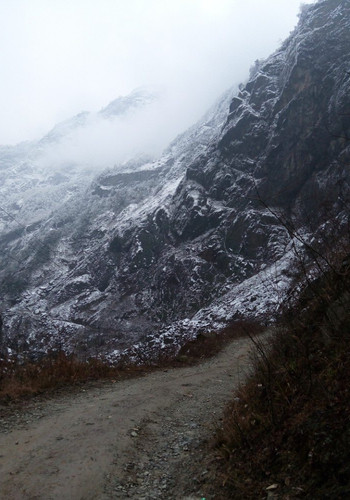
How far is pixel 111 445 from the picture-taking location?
5180 millimetres

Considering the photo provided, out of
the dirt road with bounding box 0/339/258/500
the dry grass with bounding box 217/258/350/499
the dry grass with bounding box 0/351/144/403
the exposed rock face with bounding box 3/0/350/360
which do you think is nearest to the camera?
the dry grass with bounding box 217/258/350/499

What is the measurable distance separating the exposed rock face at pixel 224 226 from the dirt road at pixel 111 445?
1288 inches

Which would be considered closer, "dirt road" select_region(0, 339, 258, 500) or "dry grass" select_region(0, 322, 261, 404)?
"dirt road" select_region(0, 339, 258, 500)

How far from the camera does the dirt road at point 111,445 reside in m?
4.10

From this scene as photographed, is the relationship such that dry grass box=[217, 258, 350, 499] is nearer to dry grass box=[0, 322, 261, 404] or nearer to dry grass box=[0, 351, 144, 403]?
dry grass box=[0, 322, 261, 404]

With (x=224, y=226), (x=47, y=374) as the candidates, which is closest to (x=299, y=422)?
(x=47, y=374)

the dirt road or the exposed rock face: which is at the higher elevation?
the exposed rock face

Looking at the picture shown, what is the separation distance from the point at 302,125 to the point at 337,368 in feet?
253

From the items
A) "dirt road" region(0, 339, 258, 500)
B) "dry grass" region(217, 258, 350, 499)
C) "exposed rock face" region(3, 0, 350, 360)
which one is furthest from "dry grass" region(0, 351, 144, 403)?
"exposed rock face" region(3, 0, 350, 360)

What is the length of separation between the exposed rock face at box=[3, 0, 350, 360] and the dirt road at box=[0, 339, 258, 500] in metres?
32.7

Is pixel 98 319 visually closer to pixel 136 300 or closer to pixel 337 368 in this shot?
pixel 136 300

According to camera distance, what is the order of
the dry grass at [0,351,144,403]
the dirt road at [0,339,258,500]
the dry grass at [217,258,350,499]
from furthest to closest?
the dry grass at [0,351,144,403], the dirt road at [0,339,258,500], the dry grass at [217,258,350,499]

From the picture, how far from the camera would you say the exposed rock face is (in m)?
61.3

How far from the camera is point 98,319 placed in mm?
75062
